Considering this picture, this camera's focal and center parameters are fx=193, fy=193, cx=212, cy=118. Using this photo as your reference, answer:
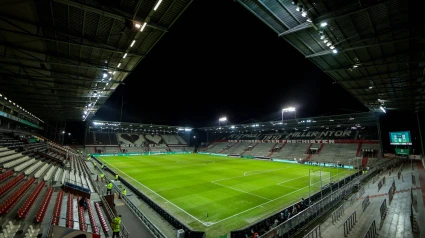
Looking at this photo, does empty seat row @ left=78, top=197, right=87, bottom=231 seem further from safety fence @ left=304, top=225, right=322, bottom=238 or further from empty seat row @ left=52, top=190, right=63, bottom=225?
safety fence @ left=304, top=225, right=322, bottom=238

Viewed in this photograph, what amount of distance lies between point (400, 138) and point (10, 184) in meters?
44.0

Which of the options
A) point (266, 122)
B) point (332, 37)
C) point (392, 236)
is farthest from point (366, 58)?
point (266, 122)

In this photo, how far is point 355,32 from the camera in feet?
32.1

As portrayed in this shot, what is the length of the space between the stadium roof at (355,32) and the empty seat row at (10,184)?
546 inches

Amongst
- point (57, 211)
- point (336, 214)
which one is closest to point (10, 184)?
point (57, 211)

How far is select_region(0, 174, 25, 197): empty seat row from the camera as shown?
9.18 meters

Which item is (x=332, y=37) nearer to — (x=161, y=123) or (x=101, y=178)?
(x=101, y=178)

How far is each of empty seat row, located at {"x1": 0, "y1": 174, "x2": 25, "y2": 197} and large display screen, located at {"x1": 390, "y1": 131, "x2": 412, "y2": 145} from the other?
43.1 metres

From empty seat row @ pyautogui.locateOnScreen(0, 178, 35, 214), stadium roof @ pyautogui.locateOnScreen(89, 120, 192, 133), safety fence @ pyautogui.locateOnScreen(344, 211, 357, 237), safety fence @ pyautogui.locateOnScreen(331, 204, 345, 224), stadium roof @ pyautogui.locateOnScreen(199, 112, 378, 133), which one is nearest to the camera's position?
empty seat row @ pyautogui.locateOnScreen(0, 178, 35, 214)

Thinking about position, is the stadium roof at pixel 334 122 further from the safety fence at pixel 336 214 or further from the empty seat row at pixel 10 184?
the empty seat row at pixel 10 184

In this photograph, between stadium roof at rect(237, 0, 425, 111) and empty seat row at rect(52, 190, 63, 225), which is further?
stadium roof at rect(237, 0, 425, 111)

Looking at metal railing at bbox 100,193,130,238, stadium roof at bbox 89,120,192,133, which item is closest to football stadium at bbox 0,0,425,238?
metal railing at bbox 100,193,130,238

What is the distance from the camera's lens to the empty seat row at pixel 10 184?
9175 mm

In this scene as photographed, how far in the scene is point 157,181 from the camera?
2242 centimetres
